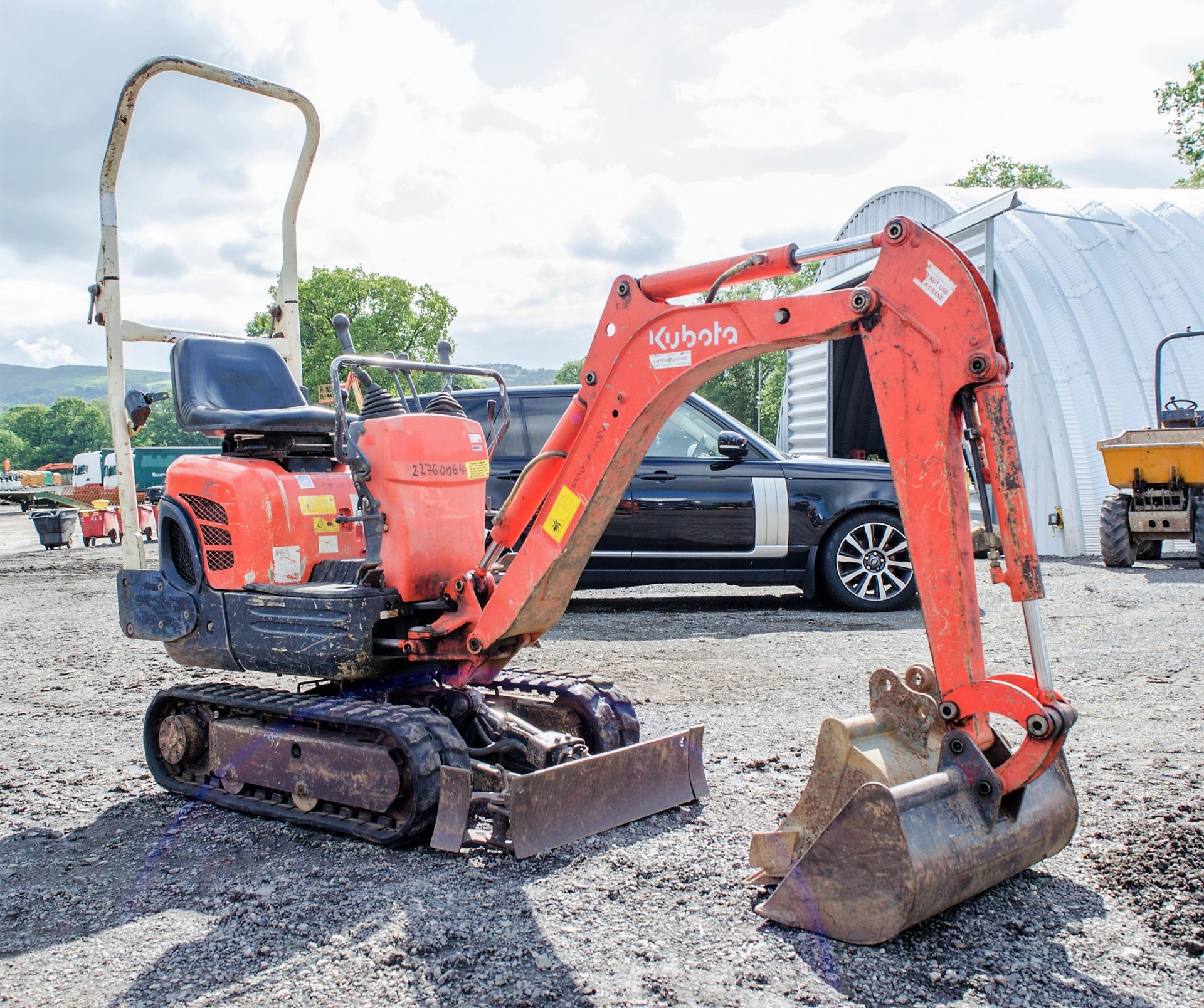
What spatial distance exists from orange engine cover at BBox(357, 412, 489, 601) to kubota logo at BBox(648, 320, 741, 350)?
1074mm

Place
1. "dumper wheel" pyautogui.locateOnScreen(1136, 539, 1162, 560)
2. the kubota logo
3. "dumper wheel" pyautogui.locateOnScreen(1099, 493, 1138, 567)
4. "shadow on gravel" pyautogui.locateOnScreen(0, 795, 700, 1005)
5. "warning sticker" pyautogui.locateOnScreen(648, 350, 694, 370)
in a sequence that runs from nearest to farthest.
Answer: "shadow on gravel" pyautogui.locateOnScreen(0, 795, 700, 1005), the kubota logo, "warning sticker" pyautogui.locateOnScreen(648, 350, 694, 370), "dumper wheel" pyautogui.locateOnScreen(1099, 493, 1138, 567), "dumper wheel" pyautogui.locateOnScreen(1136, 539, 1162, 560)

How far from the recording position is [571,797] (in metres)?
3.79

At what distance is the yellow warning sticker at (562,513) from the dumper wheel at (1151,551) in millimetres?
10927

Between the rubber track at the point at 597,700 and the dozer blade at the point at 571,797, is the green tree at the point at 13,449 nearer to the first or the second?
the rubber track at the point at 597,700

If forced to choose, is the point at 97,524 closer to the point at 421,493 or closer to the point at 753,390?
the point at 421,493

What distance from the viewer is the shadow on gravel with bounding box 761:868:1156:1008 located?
2.66m

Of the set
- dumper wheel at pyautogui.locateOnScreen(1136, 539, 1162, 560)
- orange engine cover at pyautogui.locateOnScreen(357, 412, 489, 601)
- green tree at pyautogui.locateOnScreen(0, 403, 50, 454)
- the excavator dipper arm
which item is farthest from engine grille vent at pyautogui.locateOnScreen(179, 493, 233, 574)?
green tree at pyautogui.locateOnScreen(0, 403, 50, 454)

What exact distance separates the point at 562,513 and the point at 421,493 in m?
0.67

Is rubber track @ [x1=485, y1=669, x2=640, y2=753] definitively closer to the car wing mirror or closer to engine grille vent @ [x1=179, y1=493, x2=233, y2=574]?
engine grille vent @ [x1=179, y1=493, x2=233, y2=574]

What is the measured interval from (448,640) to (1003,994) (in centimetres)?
245

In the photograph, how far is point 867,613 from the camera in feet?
29.9

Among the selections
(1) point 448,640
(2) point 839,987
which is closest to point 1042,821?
(2) point 839,987

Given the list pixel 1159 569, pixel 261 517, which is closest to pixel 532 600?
pixel 261 517

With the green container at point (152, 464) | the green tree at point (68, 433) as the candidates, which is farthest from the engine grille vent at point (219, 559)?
the green tree at point (68, 433)
